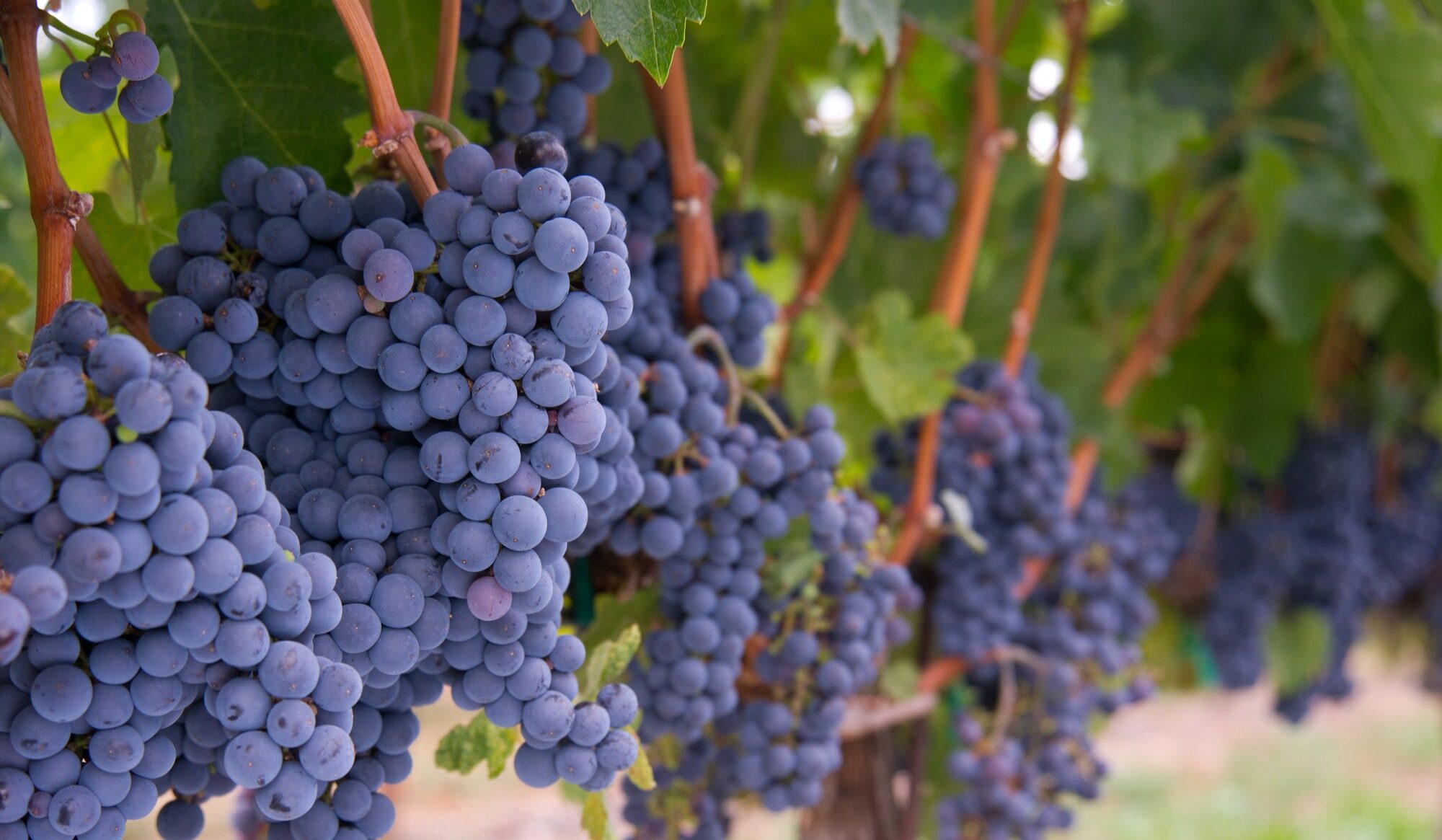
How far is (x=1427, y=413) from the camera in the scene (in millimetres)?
1839

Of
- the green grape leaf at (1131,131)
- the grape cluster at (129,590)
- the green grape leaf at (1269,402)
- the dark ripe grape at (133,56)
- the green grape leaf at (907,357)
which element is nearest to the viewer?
the grape cluster at (129,590)

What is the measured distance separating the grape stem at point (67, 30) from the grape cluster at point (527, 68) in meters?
0.22

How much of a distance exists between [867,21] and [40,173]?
1.52ft

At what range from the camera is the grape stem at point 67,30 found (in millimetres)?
472

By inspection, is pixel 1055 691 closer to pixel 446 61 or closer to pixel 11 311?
pixel 446 61

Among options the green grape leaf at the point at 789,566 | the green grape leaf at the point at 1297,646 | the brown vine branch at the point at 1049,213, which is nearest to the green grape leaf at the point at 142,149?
the green grape leaf at the point at 789,566

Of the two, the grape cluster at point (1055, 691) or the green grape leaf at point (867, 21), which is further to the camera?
the grape cluster at point (1055, 691)

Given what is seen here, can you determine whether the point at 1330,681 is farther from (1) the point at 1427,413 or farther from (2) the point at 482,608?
(2) the point at 482,608

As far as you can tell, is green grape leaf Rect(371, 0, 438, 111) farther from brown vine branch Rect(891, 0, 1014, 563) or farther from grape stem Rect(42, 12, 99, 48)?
brown vine branch Rect(891, 0, 1014, 563)

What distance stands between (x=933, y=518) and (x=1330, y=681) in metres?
1.24

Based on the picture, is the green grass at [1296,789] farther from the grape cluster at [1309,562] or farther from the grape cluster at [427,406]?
the grape cluster at [427,406]

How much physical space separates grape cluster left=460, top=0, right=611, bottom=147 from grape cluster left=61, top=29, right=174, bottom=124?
Result: 20 centimetres

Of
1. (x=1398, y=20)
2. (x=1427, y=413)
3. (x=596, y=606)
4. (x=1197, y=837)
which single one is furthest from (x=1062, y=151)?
(x=1197, y=837)

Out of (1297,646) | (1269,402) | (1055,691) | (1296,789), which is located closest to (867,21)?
(1055,691)
